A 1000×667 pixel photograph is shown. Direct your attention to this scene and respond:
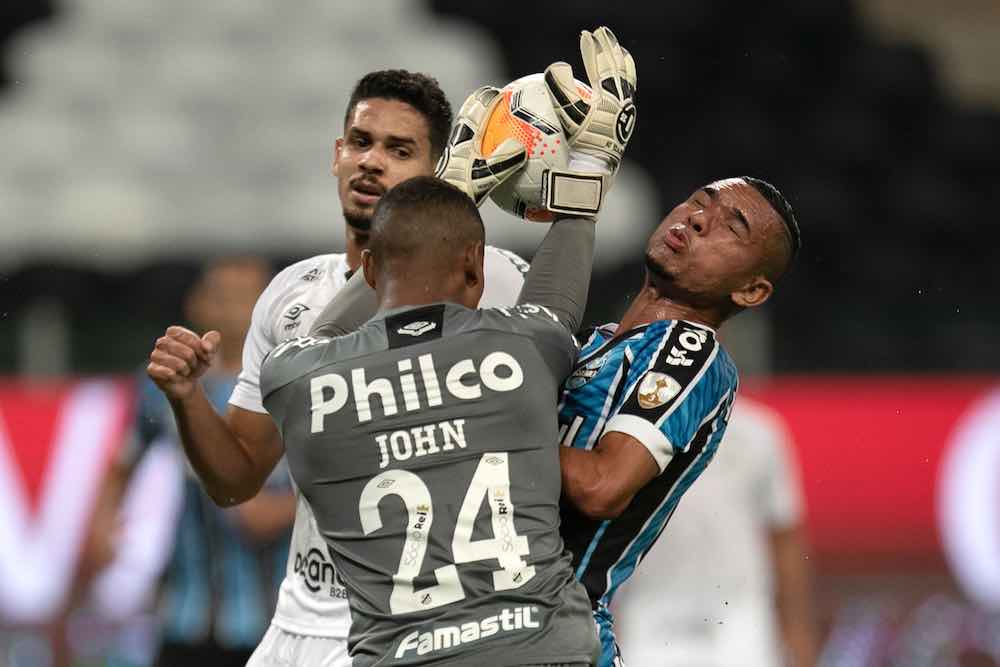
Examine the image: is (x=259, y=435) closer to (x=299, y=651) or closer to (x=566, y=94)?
(x=299, y=651)

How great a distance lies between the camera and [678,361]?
3.64 metres

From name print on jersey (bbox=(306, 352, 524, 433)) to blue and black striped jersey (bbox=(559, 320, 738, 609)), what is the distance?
33 cm

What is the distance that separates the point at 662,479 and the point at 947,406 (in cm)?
449

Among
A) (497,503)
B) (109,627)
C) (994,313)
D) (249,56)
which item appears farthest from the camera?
(249,56)

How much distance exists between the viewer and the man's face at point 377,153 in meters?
4.47

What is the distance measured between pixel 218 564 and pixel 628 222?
505 cm

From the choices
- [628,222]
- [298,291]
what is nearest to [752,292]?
[298,291]

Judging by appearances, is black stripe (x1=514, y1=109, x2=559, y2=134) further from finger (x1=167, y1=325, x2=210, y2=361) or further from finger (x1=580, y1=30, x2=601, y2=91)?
finger (x1=167, y1=325, x2=210, y2=361)

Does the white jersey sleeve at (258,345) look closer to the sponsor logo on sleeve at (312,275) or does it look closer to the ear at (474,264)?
the sponsor logo on sleeve at (312,275)

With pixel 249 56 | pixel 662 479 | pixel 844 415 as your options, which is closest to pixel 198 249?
pixel 249 56

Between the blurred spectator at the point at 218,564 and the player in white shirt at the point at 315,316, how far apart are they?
80.1 inches

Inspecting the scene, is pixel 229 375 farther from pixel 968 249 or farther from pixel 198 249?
pixel 968 249

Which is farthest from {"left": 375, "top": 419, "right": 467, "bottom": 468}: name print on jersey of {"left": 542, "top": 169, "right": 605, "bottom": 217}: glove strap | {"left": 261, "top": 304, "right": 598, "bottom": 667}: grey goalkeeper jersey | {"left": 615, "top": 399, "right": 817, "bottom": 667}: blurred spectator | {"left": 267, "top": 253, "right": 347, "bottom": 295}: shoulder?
{"left": 615, "top": 399, "right": 817, "bottom": 667}: blurred spectator

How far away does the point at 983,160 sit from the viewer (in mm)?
12023
